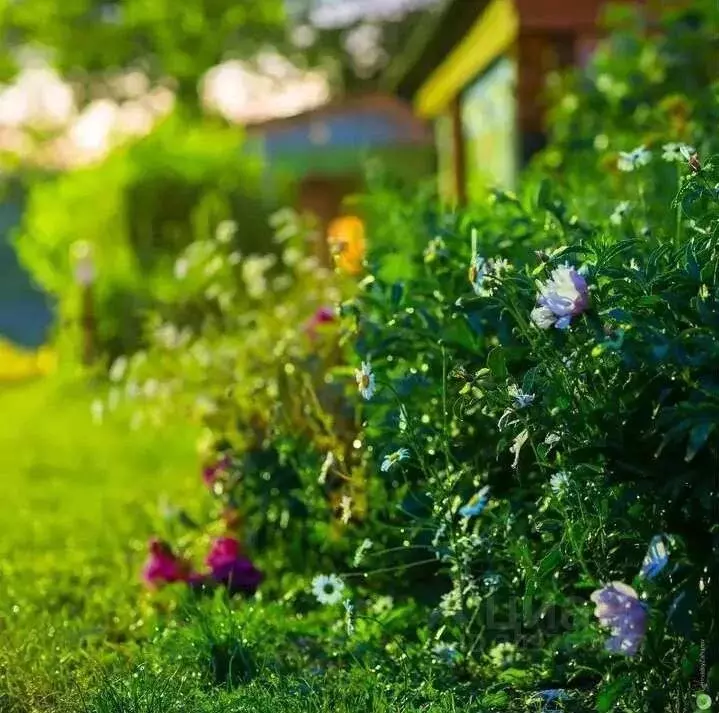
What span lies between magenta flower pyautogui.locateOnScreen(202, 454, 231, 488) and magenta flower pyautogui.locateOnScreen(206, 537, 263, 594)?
0.37 m

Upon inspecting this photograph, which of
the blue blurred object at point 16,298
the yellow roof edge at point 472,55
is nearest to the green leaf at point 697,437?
the yellow roof edge at point 472,55

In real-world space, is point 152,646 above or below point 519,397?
below

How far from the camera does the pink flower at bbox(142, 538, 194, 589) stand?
4656mm

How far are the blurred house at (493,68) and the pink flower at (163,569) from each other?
180 centimetres

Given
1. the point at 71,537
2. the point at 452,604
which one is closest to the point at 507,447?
the point at 452,604

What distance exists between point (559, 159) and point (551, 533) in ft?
13.7

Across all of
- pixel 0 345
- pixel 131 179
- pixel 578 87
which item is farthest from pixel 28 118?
pixel 578 87

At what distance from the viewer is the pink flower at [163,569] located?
4.66m

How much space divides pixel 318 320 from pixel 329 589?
175cm

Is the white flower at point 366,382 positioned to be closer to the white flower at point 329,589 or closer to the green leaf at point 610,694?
the white flower at point 329,589

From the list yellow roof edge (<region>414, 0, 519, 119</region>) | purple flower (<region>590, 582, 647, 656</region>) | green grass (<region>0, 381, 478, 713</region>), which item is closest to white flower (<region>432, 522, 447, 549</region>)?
green grass (<region>0, 381, 478, 713</region>)

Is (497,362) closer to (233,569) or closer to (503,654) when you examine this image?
(503,654)

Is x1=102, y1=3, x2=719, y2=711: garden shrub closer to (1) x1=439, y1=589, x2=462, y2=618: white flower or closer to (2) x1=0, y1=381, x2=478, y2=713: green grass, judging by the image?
(1) x1=439, y1=589, x2=462, y2=618: white flower

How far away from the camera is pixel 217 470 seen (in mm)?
5066
